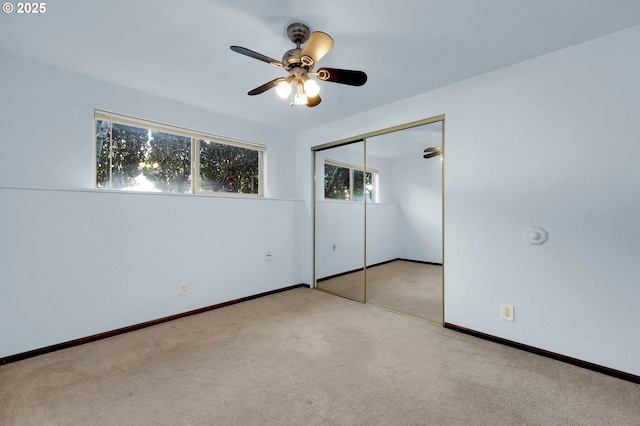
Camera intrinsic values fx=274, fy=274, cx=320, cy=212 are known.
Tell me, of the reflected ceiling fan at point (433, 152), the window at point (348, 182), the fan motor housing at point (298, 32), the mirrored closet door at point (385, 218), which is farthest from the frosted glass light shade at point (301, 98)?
the window at point (348, 182)

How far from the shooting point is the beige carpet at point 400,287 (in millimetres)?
2967

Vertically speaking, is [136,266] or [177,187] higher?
[177,187]

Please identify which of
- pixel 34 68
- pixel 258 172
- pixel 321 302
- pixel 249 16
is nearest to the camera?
pixel 249 16

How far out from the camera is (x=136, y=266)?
8.80 feet

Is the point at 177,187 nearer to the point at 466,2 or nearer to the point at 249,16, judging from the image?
the point at 249,16

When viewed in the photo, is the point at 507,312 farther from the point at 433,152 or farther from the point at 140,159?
the point at 140,159

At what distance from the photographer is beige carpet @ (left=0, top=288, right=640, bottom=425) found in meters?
1.53

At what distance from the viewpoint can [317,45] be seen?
1.62m

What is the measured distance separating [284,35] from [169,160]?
1965 mm

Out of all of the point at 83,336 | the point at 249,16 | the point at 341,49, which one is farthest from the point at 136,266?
the point at 341,49

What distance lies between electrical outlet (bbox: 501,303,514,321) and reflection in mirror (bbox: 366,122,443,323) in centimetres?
57

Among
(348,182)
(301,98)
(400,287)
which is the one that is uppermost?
(301,98)

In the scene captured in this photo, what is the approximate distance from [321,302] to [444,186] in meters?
2.00

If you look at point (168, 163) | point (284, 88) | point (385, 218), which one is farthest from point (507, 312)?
point (168, 163)
